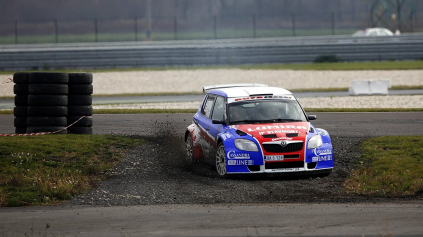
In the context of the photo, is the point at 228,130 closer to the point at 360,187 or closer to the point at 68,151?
the point at 360,187

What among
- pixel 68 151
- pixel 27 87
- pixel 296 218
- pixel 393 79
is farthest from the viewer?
pixel 393 79

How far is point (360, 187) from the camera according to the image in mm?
10297

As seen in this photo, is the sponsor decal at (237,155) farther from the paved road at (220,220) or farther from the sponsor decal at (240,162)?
the paved road at (220,220)

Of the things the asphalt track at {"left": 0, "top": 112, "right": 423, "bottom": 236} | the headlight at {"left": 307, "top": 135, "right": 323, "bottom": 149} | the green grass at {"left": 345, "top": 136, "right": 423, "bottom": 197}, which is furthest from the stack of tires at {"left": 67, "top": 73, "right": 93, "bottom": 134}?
the green grass at {"left": 345, "top": 136, "right": 423, "bottom": 197}

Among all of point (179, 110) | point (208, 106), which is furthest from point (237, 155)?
point (179, 110)

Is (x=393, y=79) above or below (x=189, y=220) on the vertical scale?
above

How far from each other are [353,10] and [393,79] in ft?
174

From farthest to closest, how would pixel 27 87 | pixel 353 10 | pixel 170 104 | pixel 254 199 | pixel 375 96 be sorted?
1. pixel 353 10
2. pixel 375 96
3. pixel 170 104
4. pixel 27 87
5. pixel 254 199

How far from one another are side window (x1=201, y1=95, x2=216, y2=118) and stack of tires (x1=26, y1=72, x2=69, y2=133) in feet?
11.5

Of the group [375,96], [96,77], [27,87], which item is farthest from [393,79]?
[27,87]

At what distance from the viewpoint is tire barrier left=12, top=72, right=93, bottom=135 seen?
1459cm

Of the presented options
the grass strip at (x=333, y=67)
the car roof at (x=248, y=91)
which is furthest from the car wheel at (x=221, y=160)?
the grass strip at (x=333, y=67)

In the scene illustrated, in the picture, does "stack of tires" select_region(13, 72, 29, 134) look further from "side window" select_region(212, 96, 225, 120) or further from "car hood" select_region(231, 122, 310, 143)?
"car hood" select_region(231, 122, 310, 143)

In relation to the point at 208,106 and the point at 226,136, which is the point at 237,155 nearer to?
the point at 226,136
